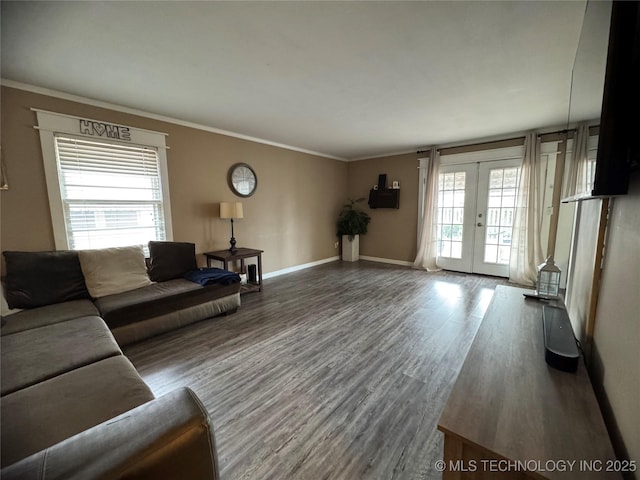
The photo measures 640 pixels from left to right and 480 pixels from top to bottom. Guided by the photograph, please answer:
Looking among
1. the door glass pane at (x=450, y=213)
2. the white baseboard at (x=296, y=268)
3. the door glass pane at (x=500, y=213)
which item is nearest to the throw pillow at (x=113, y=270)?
the white baseboard at (x=296, y=268)

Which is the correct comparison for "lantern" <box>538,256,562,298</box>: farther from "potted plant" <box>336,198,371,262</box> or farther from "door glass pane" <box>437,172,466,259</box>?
"potted plant" <box>336,198,371,262</box>

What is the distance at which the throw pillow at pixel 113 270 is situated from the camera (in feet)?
7.82

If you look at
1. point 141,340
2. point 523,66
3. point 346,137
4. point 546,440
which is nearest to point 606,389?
point 546,440

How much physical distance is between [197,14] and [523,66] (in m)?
2.49

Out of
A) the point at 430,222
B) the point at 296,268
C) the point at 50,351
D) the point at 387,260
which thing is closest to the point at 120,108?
the point at 50,351

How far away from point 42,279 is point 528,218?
19.4 ft

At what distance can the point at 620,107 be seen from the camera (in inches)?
29.2

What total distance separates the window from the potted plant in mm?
3573

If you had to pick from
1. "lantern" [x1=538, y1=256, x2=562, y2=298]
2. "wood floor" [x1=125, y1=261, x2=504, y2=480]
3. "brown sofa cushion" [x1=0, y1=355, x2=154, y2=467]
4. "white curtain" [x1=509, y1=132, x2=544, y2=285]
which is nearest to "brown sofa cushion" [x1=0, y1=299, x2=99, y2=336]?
"wood floor" [x1=125, y1=261, x2=504, y2=480]

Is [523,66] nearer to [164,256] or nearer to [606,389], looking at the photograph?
[606,389]

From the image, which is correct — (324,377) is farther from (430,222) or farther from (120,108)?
(430,222)

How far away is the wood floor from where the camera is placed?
126 centimetres

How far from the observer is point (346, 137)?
4.14 meters

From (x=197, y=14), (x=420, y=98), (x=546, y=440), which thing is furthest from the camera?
(x=420, y=98)
